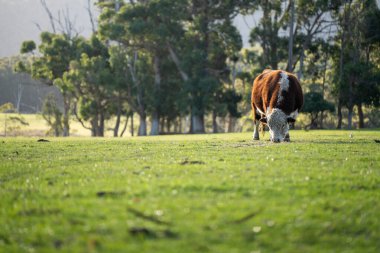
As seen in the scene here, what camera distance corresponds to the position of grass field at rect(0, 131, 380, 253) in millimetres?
6418

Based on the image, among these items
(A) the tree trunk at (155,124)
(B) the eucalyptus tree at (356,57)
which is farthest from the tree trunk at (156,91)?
(B) the eucalyptus tree at (356,57)

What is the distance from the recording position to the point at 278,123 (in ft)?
68.8

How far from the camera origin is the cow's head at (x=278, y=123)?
20.8 m

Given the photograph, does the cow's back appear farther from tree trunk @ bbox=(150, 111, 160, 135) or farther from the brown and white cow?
tree trunk @ bbox=(150, 111, 160, 135)

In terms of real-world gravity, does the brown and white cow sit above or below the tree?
below

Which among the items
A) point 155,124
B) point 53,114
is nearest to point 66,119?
point 53,114

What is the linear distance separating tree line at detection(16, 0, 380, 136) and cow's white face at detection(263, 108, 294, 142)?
33648 mm

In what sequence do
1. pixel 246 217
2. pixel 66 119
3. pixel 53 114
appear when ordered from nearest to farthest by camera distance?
pixel 246 217 < pixel 66 119 < pixel 53 114

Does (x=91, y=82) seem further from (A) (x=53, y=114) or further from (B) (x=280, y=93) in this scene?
(B) (x=280, y=93)

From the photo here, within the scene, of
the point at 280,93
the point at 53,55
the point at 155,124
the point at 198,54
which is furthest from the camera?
the point at 53,55

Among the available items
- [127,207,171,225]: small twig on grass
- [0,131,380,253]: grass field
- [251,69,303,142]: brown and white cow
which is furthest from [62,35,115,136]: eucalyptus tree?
[127,207,171,225]: small twig on grass

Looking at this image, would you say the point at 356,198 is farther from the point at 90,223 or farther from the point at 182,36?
the point at 182,36

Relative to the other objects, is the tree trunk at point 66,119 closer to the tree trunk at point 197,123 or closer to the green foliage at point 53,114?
the green foliage at point 53,114

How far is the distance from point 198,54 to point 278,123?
1485 inches
